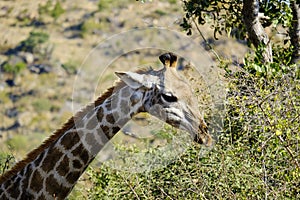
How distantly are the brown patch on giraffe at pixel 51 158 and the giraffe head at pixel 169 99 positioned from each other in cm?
78

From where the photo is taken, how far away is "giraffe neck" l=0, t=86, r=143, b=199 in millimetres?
6020

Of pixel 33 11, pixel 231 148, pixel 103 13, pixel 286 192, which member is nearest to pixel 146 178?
pixel 231 148

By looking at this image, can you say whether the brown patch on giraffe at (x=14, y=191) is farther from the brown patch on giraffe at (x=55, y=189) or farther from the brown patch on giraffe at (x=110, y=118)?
the brown patch on giraffe at (x=110, y=118)

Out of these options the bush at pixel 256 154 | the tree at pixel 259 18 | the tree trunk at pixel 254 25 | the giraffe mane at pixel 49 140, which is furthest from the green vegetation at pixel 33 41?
the giraffe mane at pixel 49 140

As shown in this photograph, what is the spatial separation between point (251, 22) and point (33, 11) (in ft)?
179

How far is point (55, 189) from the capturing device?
19.7 feet

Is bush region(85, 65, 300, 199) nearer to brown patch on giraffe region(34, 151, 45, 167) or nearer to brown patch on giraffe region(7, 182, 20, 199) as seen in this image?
brown patch on giraffe region(34, 151, 45, 167)

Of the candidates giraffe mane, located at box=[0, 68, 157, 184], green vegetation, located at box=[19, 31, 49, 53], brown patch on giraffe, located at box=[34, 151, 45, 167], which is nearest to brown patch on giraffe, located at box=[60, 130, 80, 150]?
giraffe mane, located at box=[0, 68, 157, 184]

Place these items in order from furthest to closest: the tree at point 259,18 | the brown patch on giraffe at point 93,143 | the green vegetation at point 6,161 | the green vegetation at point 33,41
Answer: the green vegetation at point 33,41 < the tree at point 259,18 < the green vegetation at point 6,161 < the brown patch on giraffe at point 93,143

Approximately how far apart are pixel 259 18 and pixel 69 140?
397 cm

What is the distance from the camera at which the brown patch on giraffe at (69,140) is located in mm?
6074

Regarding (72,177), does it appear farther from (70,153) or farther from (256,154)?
(256,154)

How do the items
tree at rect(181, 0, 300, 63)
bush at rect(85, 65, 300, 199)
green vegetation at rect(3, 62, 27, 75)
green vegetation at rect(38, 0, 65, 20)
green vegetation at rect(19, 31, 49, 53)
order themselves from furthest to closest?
green vegetation at rect(38, 0, 65, 20) < green vegetation at rect(19, 31, 49, 53) < green vegetation at rect(3, 62, 27, 75) < tree at rect(181, 0, 300, 63) < bush at rect(85, 65, 300, 199)

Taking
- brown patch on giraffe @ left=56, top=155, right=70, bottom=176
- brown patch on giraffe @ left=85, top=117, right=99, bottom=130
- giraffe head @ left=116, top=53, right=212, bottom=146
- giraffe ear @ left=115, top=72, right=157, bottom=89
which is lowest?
brown patch on giraffe @ left=56, top=155, right=70, bottom=176
